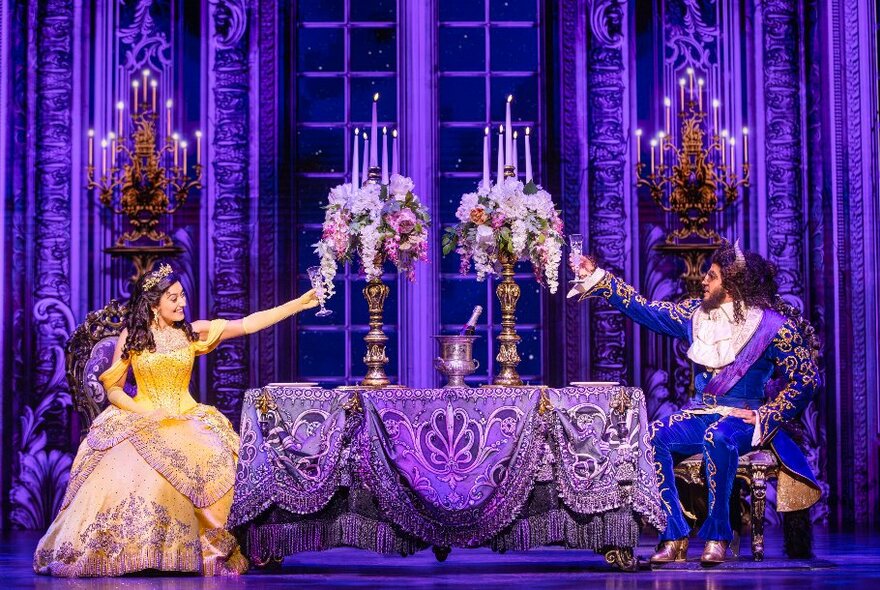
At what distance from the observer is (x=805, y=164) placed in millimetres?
7340

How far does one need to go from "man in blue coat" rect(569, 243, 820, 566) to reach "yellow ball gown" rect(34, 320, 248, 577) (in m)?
1.61

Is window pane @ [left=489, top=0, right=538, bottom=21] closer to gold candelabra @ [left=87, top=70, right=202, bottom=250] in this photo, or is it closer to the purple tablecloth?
gold candelabra @ [left=87, top=70, right=202, bottom=250]

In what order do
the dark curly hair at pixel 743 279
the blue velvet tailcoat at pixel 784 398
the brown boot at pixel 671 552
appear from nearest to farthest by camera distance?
the brown boot at pixel 671 552 → the blue velvet tailcoat at pixel 784 398 → the dark curly hair at pixel 743 279

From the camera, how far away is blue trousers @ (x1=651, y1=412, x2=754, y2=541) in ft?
17.1

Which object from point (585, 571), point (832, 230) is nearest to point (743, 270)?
point (585, 571)

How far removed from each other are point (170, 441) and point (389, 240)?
1.15 metres

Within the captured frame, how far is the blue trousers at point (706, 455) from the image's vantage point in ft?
17.1

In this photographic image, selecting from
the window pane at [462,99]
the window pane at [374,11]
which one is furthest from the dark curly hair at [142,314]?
the window pane at [374,11]

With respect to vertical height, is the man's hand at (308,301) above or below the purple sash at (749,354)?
above

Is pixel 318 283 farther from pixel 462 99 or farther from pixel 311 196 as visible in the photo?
pixel 462 99

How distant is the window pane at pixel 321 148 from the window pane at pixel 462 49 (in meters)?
0.74

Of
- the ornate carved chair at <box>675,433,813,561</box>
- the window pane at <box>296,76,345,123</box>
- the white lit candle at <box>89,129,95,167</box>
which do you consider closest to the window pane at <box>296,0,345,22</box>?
the window pane at <box>296,76,345,123</box>

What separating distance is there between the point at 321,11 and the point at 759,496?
3.76 metres

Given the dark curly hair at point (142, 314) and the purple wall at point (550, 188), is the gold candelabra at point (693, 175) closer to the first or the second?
the purple wall at point (550, 188)
